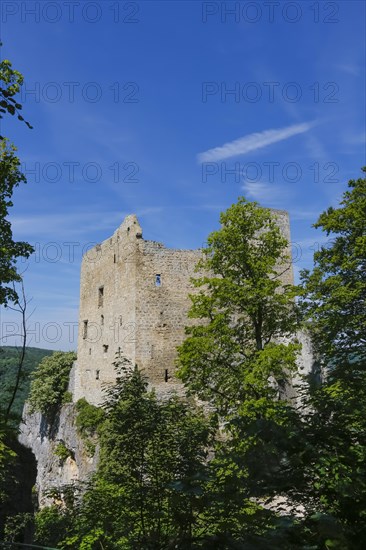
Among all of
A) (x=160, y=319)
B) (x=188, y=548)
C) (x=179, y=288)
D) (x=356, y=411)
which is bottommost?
(x=188, y=548)

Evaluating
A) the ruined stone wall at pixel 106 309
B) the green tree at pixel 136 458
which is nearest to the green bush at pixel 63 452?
the ruined stone wall at pixel 106 309

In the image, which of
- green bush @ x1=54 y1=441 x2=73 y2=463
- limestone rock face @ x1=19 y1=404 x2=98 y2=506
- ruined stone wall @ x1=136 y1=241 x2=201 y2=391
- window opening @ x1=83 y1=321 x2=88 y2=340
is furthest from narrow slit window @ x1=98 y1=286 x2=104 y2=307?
green bush @ x1=54 y1=441 x2=73 y2=463

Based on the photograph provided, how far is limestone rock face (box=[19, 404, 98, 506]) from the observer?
79.2 ft

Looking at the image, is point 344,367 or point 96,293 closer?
point 344,367

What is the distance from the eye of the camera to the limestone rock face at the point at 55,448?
24.1 metres

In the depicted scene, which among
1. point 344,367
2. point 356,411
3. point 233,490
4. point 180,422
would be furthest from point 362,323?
point 233,490

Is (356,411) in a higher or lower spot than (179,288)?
lower

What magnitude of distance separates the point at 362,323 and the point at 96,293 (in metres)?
16.2

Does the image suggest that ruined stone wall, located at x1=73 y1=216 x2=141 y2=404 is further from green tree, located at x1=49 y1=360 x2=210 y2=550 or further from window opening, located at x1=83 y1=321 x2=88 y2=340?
green tree, located at x1=49 y1=360 x2=210 y2=550

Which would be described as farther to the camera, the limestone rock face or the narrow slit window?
the narrow slit window

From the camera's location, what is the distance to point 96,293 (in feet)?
89.4

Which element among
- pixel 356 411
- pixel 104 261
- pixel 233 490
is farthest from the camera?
pixel 104 261

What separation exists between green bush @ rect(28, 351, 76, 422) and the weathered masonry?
11.2ft

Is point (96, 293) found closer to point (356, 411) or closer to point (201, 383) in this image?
point (201, 383)
